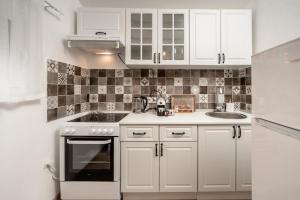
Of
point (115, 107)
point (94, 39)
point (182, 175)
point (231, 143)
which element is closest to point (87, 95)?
point (115, 107)

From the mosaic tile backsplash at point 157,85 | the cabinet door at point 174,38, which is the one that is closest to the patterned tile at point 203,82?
the mosaic tile backsplash at point 157,85

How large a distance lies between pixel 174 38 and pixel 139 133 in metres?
1.17

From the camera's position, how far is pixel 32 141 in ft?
4.97

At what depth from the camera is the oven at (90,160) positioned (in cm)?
179

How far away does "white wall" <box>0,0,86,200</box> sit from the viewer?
49.7 inches

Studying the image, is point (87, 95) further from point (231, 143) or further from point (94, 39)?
point (231, 143)

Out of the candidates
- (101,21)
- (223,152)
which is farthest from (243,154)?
(101,21)

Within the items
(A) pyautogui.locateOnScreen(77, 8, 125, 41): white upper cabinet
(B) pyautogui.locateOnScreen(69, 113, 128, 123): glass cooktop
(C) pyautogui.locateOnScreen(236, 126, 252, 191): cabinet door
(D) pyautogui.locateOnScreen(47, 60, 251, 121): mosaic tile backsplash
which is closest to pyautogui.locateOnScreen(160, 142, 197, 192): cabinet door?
(C) pyautogui.locateOnScreen(236, 126, 252, 191): cabinet door

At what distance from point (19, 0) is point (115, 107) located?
62.8 inches

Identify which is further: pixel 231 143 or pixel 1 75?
pixel 231 143

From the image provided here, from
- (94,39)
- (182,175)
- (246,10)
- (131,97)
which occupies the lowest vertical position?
(182,175)

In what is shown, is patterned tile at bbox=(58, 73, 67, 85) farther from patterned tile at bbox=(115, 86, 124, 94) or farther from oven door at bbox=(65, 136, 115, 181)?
patterned tile at bbox=(115, 86, 124, 94)

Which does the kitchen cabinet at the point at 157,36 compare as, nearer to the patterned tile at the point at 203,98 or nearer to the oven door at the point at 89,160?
the patterned tile at the point at 203,98

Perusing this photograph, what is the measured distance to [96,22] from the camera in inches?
86.8
